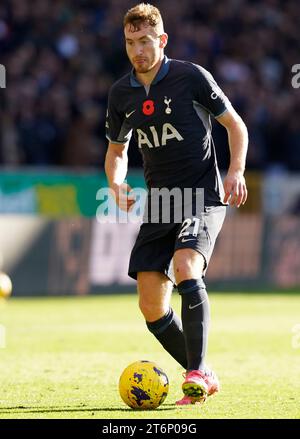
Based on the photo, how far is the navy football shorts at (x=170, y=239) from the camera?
6.96 meters

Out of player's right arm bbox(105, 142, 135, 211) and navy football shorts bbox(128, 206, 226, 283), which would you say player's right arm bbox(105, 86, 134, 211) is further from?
navy football shorts bbox(128, 206, 226, 283)

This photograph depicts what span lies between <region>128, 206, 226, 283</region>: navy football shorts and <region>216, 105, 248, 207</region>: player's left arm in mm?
218

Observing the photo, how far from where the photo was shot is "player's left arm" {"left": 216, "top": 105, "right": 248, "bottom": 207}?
6.76 metres

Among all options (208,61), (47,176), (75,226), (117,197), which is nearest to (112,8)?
(208,61)

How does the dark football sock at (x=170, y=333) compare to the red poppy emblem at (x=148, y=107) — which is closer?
the red poppy emblem at (x=148, y=107)

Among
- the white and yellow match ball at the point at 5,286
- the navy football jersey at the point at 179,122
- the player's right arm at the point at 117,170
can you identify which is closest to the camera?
the navy football jersey at the point at 179,122

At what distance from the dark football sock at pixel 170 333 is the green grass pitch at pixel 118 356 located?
1.01 feet

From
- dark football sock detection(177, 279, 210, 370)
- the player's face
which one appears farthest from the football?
the player's face

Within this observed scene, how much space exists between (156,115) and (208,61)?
14.2 m

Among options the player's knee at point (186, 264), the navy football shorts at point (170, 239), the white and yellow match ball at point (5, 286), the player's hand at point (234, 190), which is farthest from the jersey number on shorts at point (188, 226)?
the white and yellow match ball at point (5, 286)

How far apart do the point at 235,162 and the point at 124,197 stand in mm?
852

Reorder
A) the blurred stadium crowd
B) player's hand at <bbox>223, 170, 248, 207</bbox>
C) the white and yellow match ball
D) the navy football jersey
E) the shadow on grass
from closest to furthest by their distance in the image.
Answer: the shadow on grass < player's hand at <bbox>223, 170, 248, 207</bbox> < the navy football jersey < the white and yellow match ball < the blurred stadium crowd

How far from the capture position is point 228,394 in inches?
287

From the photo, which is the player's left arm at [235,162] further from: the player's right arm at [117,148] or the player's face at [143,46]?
the player's right arm at [117,148]
